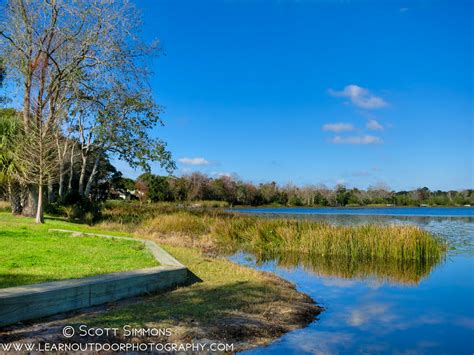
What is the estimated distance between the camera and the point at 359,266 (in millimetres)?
12570

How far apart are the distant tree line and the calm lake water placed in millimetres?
46275

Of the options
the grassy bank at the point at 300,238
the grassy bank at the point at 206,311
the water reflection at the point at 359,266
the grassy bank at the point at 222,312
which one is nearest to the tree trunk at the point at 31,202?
the grassy bank at the point at 300,238

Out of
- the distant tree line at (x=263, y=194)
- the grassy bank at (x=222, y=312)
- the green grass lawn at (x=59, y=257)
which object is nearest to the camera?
the grassy bank at (x=222, y=312)

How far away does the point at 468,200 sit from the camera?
301 ft

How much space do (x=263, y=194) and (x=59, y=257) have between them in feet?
249

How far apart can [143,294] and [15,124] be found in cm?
1412

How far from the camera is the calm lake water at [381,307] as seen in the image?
5.85m

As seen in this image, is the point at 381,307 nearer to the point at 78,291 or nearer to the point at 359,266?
the point at 359,266

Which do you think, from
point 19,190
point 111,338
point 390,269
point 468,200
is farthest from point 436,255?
point 468,200

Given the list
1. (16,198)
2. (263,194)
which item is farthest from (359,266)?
(263,194)

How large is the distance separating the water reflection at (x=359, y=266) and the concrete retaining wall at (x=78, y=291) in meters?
5.36

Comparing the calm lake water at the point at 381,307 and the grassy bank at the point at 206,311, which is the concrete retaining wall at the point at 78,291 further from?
the calm lake water at the point at 381,307

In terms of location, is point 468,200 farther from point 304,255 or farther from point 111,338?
point 111,338

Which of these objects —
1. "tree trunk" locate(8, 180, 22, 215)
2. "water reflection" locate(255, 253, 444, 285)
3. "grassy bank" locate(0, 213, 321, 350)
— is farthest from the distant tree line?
"grassy bank" locate(0, 213, 321, 350)
